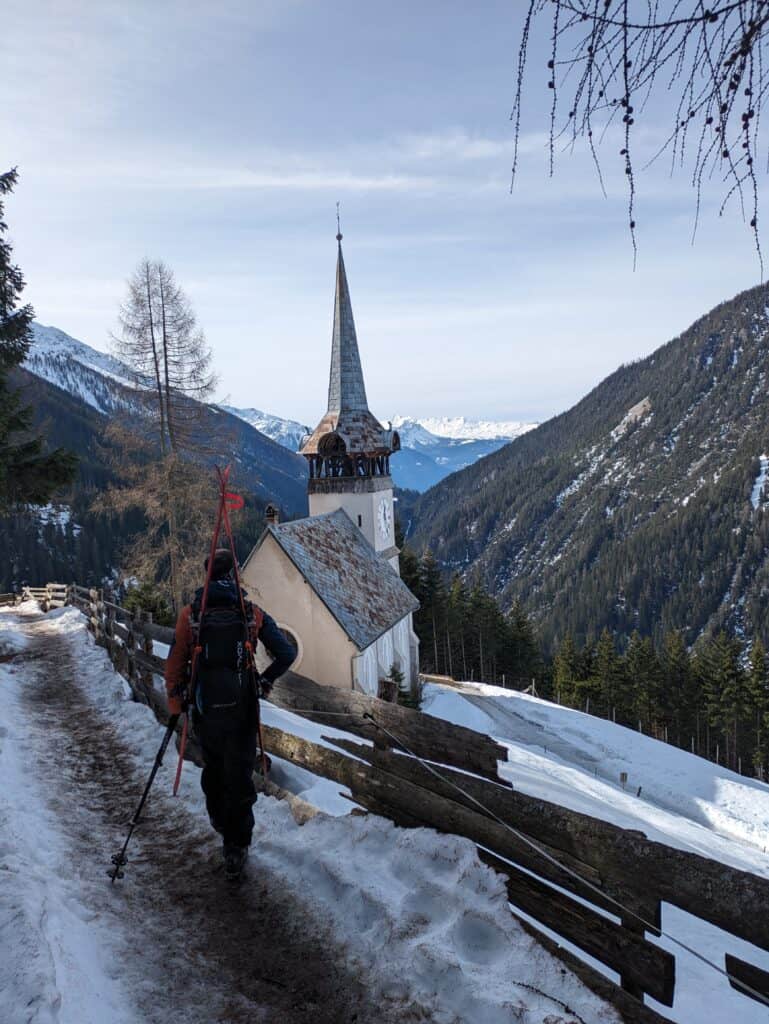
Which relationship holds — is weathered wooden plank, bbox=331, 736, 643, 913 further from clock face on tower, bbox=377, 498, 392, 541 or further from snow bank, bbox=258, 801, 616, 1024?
clock face on tower, bbox=377, 498, 392, 541

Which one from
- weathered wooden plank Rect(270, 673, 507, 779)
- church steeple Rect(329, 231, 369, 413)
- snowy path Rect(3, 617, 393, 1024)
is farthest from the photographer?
church steeple Rect(329, 231, 369, 413)

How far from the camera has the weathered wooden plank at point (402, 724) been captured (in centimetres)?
502

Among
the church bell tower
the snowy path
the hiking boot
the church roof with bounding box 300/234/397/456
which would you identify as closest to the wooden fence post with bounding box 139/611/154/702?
the snowy path

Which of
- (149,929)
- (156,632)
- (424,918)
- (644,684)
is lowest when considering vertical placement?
(644,684)

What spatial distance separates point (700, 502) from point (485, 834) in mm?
203356

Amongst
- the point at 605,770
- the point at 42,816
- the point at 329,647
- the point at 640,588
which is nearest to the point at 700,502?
the point at 640,588

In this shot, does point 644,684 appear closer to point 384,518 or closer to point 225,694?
point 384,518

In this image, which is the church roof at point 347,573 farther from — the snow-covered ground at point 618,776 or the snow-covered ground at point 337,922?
the snow-covered ground at point 337,922

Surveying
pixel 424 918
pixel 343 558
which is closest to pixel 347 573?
pixel 343 558

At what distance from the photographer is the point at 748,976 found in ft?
9.62

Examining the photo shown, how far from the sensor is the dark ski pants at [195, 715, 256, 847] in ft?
16.9

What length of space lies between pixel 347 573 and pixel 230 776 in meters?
16.5

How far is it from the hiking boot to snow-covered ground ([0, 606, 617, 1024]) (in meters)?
0.20

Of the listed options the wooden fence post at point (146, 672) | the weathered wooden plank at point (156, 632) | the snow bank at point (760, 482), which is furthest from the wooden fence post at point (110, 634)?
the snow bank at point (760, 482)
